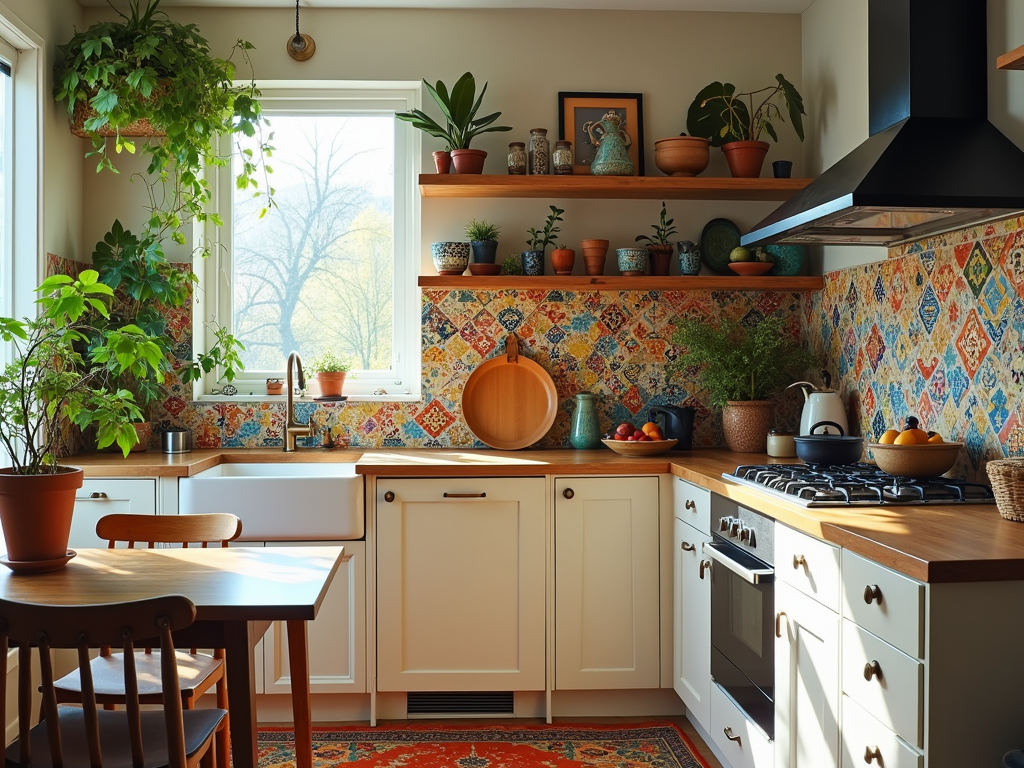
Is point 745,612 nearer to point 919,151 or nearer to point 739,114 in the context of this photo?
point 919,151

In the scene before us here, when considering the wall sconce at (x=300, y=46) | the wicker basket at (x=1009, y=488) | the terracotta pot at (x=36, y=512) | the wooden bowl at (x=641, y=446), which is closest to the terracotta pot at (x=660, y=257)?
the wooden bowl at (x=641, y=446)

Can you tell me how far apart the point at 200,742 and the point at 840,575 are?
53.8 inches

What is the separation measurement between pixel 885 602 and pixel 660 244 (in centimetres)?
221

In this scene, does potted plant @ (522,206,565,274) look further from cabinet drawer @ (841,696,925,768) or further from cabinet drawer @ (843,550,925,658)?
cabinet drawer @ (841,696,925,768)

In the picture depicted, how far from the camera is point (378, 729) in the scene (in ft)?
10.6

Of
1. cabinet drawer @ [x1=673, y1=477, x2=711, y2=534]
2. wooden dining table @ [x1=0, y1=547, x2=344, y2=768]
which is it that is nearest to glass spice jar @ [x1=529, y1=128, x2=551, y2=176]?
cabinet drawer @ [x1=673, y1=477, x2=711, y2=534]

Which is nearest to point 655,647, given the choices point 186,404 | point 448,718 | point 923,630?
point 448,718

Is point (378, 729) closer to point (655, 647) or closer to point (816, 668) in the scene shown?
point (655, 647)

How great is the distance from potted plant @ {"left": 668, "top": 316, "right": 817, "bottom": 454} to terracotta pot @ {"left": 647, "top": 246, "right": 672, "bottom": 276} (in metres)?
0.24

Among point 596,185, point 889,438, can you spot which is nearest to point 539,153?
point 596,185

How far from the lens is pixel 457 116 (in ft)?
A: 11.7

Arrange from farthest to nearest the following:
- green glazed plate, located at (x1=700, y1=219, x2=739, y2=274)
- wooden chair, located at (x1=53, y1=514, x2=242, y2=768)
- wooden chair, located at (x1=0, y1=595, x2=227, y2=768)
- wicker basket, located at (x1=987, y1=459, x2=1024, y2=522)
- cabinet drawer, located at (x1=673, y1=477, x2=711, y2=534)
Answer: green glazed plate, located at (x1=700, y1=219, x2=739, y2=274) < cabinet drawer, located at (x1=673, y1=477, x2=711, y2=534) < wooden chair, located at (x1=53, y1=514, x2=242, y2=768) < wicker basket, located at (x1=987, y1=459, x2=1024, y2=522) < wooden chair, located at (x1=0, y1=595, x2=227, y2=768)

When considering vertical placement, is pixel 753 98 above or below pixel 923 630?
above

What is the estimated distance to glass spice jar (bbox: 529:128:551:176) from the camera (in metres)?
3.60
